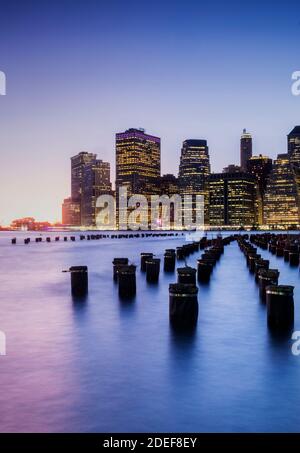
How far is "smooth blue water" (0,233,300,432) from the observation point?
6.70 m

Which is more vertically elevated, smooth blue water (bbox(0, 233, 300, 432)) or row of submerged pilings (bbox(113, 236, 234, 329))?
row of submerged pilings (bbox(113, 236, 234, 329))

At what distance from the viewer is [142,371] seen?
9.12 m

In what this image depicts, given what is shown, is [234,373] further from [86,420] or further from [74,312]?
[74,312]

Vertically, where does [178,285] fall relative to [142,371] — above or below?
above

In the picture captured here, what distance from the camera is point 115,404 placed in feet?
23.7

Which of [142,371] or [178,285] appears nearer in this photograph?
[142,371]

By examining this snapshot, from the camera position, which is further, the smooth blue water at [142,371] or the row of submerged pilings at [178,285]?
the row of submerged pilings at [178,285]

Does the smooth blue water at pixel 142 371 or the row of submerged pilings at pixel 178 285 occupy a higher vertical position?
the row of submerged pilings at pixel 178 285

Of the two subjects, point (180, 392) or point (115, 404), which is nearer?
point (115, 404)

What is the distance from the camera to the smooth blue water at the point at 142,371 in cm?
670

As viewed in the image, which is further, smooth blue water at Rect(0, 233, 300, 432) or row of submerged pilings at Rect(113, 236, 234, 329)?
row of submerged pilings at Rect(113, 236, 234, 329)
